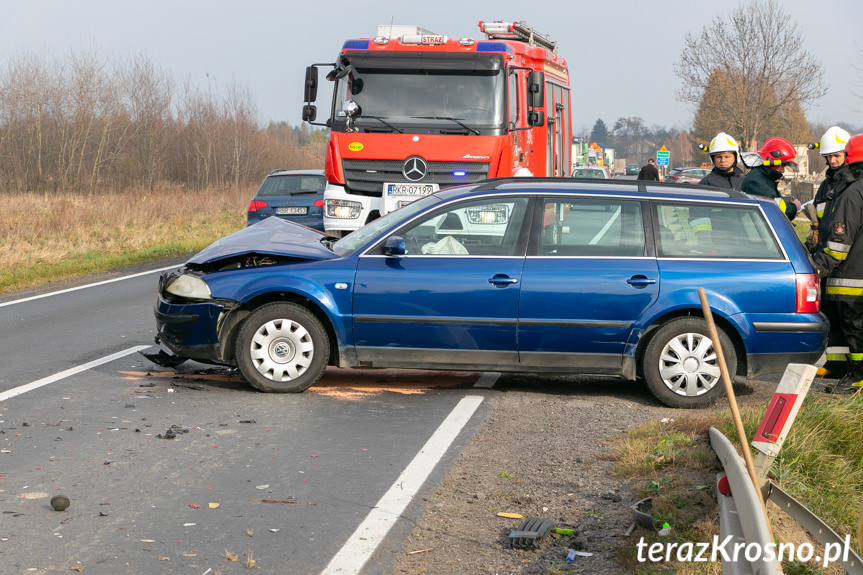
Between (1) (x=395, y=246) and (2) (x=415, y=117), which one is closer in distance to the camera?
(1) (x=395, y=246)

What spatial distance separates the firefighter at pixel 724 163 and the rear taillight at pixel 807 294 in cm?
213

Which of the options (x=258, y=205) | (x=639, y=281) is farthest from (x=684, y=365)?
(x=258, y=205)

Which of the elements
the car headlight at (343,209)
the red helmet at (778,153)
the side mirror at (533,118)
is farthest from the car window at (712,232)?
the car headlight at (343,209)

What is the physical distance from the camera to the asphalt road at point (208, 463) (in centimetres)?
437

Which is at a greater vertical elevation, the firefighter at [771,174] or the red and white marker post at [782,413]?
the firefighter at [771,174]

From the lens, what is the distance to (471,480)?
17.9 feet

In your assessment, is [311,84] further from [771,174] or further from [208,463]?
[208,463]

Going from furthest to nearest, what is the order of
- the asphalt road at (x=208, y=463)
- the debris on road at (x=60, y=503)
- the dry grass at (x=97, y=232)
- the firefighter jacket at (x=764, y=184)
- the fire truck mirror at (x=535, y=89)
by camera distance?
1. the dry grass at (x=97, y=232)
2. the fire truck mirror at (x=535, y=89)
3. the firefighter jacket at (x=764, y=184)
4. the debris on road at (x=60, y=503)
5. the asphalt road at (x=208, y=463)

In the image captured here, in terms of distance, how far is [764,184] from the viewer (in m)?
8.79

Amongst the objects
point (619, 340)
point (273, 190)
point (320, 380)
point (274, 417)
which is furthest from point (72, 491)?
point (273, 190)

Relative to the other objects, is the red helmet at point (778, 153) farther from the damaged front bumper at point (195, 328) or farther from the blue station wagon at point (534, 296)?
the damaged front bumper at point (195, 328)

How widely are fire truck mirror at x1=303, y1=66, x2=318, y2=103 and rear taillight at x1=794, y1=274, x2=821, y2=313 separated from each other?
776cm

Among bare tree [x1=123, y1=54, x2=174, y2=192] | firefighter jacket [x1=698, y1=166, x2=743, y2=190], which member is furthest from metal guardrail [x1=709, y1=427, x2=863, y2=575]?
bare tree [x1=123, y1=54, x2=174, y2=192]

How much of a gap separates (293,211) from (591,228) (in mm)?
12530
